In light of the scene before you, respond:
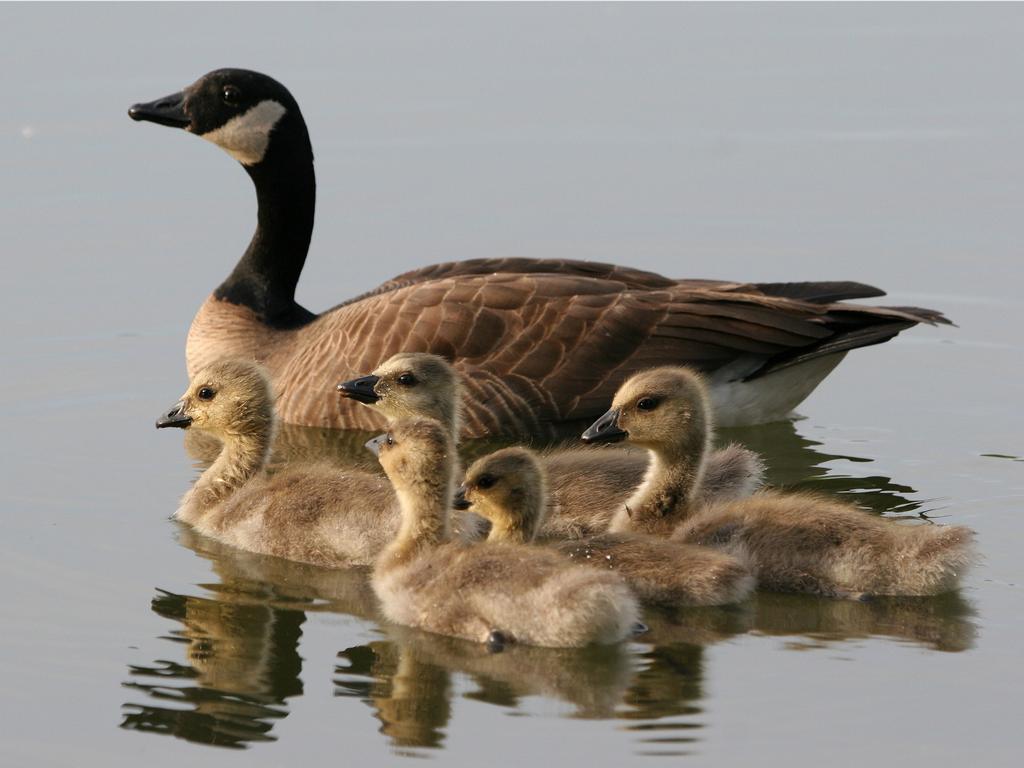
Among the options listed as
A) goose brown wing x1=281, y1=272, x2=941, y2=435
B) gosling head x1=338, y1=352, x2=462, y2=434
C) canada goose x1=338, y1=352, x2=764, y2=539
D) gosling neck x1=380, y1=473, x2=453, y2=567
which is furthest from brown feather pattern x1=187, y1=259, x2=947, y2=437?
gosling neck x1=380, y1=473, x2=453, y2=567

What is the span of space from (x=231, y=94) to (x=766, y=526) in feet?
20.7

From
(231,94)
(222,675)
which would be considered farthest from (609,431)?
(231,94)

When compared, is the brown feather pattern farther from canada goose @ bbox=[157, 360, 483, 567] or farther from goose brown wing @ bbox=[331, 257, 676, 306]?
canada goose @ bbox=[157, 360, 483, 567]

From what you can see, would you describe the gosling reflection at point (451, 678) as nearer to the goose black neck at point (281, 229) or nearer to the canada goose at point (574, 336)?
the canada goose at point (574, 336)

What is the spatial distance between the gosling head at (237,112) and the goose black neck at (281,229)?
23mm

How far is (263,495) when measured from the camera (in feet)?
32.6

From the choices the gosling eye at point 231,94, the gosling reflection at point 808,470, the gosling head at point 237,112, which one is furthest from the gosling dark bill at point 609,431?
the gosling eye at point 231,94

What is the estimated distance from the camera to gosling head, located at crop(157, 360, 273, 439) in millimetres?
10320

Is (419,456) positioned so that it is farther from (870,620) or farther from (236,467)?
(870,620)

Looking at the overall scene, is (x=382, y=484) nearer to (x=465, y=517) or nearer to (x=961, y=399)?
(x=465, y=517)

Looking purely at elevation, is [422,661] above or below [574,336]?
below

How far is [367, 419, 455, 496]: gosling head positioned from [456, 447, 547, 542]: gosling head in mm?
134

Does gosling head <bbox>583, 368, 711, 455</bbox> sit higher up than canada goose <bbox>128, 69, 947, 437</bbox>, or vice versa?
canada goose <bbox>128, 69, 947, 437</bbox>

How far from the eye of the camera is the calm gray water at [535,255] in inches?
302
